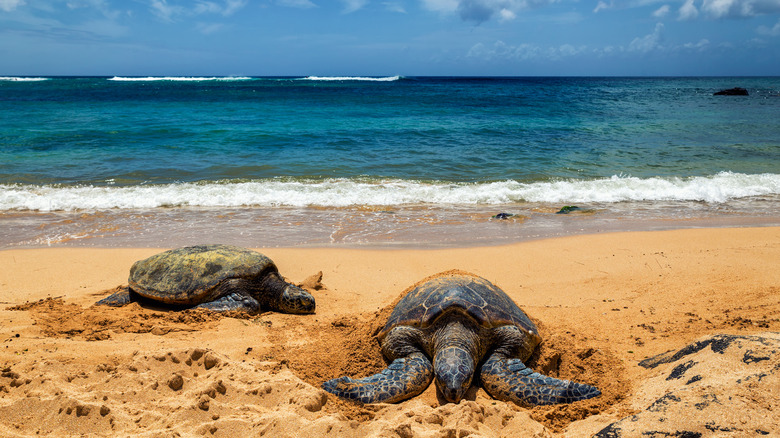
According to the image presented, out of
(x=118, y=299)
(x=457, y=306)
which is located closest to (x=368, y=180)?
(x=118, y=299)

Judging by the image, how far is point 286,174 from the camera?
1404 centimetres

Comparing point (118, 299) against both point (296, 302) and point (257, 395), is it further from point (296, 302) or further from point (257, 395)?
point (257, 395)

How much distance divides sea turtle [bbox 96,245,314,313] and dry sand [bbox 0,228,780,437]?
212 mm

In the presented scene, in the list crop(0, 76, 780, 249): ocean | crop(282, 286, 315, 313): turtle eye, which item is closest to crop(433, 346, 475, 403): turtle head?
crop(282, 286, 315, 313): turtle eye

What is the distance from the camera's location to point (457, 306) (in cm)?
407

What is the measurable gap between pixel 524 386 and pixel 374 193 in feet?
27.1

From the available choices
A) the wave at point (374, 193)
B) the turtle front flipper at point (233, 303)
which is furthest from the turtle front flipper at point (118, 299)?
the wave at point (374, 193)

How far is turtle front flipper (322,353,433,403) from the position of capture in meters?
3.49

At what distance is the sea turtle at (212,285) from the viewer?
5.50 m

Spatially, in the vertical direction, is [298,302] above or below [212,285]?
below

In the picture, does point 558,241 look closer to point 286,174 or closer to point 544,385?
point 544,385

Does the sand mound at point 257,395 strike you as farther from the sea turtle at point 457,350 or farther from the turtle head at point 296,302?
the turtle head at point 296,302

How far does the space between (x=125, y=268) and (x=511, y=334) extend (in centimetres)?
557

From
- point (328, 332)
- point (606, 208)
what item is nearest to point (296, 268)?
point (328, 332)
